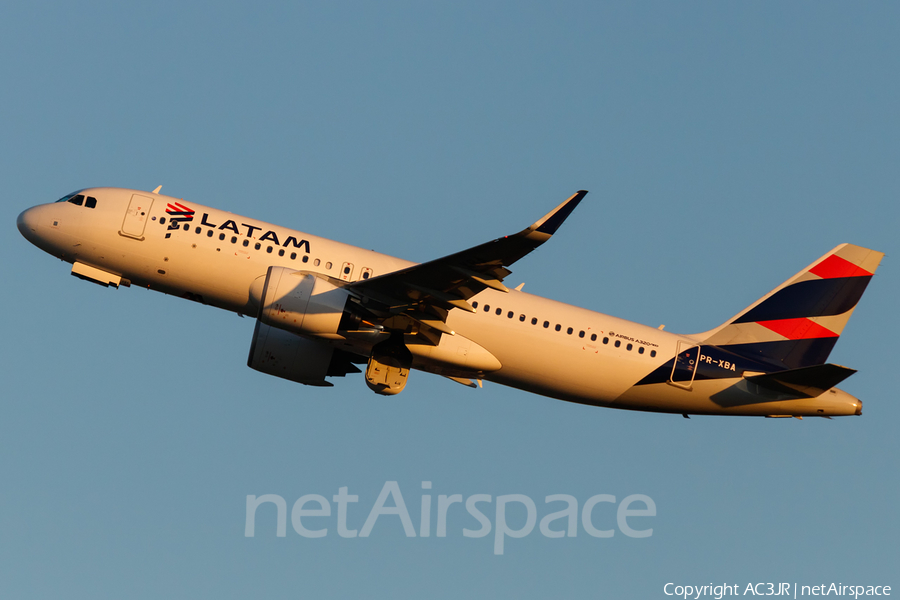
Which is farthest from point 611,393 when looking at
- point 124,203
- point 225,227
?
point 124,203

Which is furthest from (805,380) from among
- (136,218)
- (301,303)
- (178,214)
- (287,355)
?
(136,218)

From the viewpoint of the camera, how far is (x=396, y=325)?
2977cm

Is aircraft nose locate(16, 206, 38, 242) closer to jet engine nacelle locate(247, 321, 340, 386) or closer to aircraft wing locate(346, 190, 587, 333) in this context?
jet engine nacelle locate(247, 321, 340, 386)

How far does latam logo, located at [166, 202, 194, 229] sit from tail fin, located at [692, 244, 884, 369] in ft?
61.1

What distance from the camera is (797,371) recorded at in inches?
1197

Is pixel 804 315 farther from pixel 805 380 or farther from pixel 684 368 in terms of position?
pixel 684 368

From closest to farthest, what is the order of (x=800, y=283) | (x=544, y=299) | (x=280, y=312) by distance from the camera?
(x=280, y=312)
(x=544, y=299)
(x=800, y=283)

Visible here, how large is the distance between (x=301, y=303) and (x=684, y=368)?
13.5 metres

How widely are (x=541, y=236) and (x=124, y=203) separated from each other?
1524 centimetres

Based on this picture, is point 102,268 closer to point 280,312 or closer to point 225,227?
point 225,227

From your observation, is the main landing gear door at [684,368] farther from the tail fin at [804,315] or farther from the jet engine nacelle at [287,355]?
the jet engine nacelle at [287,355]

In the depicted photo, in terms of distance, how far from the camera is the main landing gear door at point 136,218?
101ft

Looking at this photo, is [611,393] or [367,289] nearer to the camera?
[367,289]

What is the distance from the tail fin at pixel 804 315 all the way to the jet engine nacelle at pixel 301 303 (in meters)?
13.8
